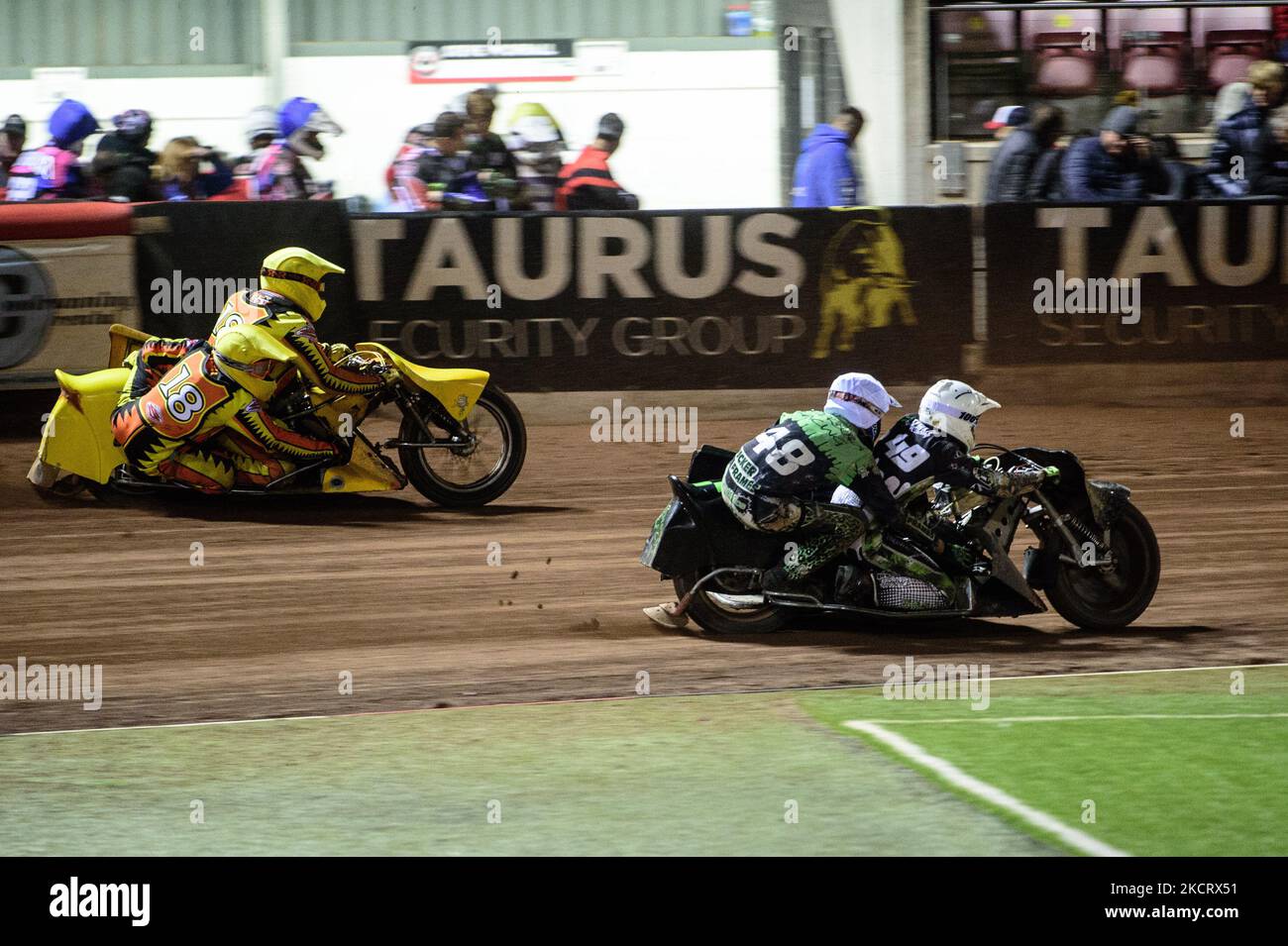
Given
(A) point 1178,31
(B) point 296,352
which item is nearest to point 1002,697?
(B) point 296,352

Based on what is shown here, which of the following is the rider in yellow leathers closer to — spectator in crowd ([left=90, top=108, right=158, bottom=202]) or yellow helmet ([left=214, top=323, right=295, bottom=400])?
yellow helmet ([left=214, top=323, right=295, bottom=400])

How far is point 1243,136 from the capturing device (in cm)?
1628

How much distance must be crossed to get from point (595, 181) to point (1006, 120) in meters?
4.26

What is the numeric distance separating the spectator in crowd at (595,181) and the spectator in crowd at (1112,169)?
3873 mm

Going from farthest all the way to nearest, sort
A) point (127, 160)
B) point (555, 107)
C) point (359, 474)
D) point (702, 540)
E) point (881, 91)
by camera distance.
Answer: point (555, 107), point (881, 91), point (127, 160), point (359, 474), point (702, 540)

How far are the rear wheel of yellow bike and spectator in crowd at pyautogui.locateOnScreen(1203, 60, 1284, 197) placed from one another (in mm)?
7563

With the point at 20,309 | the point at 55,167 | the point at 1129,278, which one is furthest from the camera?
the point at 1129,278

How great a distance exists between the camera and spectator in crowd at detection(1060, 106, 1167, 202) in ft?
52.6

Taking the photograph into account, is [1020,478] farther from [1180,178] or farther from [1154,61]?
[1154,61]

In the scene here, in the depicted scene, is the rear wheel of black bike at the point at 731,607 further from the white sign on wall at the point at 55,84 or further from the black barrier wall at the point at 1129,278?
the white sign on wall at the point at 55,84

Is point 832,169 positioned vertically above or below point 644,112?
below

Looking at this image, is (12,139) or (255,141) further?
(255,141)

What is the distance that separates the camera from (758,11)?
66.9ft

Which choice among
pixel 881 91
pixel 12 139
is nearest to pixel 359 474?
pixel 12 139
